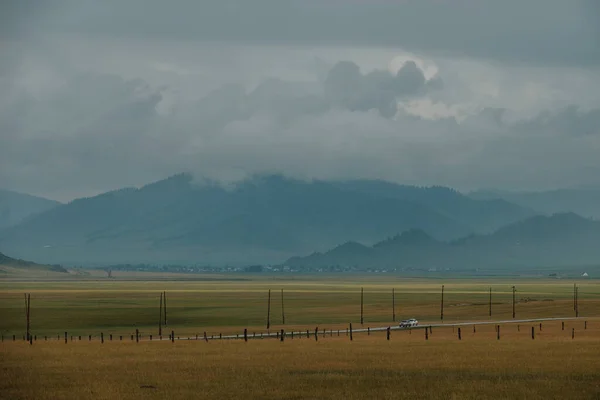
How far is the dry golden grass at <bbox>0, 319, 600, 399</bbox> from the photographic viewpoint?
50.6 metres

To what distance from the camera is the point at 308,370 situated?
61.8 meters

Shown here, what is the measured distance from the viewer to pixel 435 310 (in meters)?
176

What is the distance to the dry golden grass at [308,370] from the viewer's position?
50.6 m

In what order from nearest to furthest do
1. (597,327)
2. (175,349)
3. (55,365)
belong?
(55,365) → (175,349) → (597,327)

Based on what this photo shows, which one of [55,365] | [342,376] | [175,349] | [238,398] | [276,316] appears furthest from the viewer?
[276,316]

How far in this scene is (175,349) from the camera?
269 ft

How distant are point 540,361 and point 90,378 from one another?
82.4ft

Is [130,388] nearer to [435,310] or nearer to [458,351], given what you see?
[458,351]

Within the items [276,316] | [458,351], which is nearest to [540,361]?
[458,351]

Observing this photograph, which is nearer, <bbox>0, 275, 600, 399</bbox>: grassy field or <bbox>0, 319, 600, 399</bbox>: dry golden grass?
<bbox>0, 319, 600, 399</bbox>: dry golden grass

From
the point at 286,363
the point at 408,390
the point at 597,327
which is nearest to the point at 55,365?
the point at 286,363

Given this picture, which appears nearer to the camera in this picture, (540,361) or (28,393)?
(28,393)

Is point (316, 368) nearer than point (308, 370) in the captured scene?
No

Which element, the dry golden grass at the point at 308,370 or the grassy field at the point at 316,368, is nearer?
the dry golden grass at the point at 308,370
